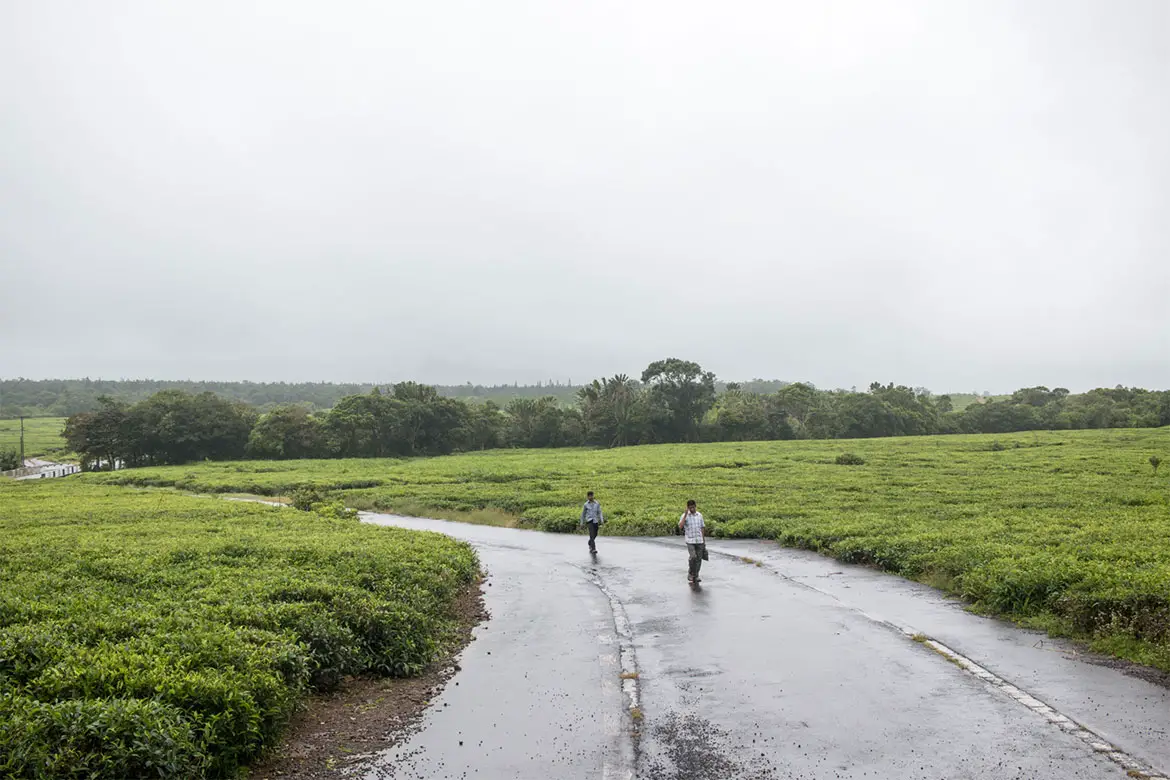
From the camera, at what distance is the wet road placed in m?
8.92

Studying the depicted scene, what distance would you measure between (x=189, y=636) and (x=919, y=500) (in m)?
31.6

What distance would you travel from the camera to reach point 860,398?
106 meters

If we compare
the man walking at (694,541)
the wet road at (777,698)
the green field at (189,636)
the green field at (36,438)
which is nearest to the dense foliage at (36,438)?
the green field at (36,438)

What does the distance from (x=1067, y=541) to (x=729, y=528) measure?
1234 centimetres

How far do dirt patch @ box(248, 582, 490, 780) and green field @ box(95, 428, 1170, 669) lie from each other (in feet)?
36.7

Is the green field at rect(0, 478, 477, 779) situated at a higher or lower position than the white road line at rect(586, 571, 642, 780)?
higher

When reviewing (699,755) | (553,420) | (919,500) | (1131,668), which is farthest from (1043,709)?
(553,420)

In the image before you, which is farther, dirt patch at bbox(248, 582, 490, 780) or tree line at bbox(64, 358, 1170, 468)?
tree line at bbox(64, 358, 1170, 468)

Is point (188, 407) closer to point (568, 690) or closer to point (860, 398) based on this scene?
point (860, 398)

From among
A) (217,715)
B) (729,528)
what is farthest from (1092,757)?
(729,528)

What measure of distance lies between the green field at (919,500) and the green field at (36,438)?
239 ft

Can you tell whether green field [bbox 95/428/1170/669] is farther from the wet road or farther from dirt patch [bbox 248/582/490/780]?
dirt patch [bbox 248/582/490/780]

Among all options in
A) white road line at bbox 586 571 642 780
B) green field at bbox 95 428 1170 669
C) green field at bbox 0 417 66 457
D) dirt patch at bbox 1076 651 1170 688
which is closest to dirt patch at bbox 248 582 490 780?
white road line at bbox 586 571 642 780

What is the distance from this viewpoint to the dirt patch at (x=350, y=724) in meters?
9.17
